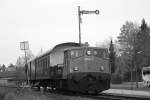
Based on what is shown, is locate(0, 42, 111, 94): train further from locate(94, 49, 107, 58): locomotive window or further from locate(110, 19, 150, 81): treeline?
locate(110, 19, 150, 81): treeline

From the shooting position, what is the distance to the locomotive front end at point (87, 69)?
23.2 meters

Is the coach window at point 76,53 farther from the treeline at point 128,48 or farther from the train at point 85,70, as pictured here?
the treeline at point 128,48

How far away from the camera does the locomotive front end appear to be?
2317cm

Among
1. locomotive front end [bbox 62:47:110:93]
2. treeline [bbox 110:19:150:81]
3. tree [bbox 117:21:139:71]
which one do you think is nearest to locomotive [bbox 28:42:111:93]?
locomotive front end [bbox 62:47:110:93]

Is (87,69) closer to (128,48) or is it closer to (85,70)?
(85,70)

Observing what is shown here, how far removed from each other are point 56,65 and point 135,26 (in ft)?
255

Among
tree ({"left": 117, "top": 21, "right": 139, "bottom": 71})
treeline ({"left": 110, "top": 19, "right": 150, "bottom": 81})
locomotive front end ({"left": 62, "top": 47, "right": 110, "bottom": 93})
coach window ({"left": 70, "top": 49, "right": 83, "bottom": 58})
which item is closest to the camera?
locomotive front end ({"left": 62, "top": 47, "right": 110, "bottom": 93})

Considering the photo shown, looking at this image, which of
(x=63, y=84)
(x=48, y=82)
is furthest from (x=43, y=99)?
(x=48, y=82)

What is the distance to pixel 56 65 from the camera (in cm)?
2567

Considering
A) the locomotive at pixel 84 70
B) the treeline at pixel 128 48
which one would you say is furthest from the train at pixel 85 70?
the treeline at pixel 128 48

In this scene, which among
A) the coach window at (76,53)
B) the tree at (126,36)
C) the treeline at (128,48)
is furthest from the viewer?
the tree at (126,36)

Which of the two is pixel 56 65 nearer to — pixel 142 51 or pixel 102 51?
pixel 102 51

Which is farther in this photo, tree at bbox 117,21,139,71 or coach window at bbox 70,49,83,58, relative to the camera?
tree at bbox 117,21,139,71

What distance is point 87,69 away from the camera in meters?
23.5
